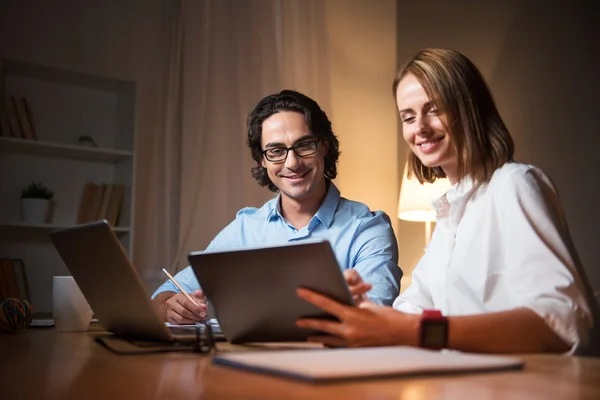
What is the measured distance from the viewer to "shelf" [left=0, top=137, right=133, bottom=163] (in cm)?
325

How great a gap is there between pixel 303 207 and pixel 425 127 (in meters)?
0.83

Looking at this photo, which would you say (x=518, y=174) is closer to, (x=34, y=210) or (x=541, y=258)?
(x=541, y=258)

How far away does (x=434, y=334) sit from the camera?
0.92 meters

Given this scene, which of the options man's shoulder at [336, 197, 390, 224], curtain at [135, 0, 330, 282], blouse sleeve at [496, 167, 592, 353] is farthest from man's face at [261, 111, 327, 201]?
curtain at [135, 0, 330, 282]

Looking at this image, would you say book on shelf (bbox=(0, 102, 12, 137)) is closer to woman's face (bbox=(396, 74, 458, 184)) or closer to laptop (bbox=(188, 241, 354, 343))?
woman's face (bbox=(396, 74, 458, 184))

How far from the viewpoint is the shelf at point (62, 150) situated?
10.7 ft

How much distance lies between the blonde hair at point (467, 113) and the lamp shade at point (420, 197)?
5.15 ft

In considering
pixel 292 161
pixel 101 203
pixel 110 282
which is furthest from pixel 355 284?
pixel 101 203

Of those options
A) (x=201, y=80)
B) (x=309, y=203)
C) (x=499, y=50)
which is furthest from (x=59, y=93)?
(x=499, y=50)

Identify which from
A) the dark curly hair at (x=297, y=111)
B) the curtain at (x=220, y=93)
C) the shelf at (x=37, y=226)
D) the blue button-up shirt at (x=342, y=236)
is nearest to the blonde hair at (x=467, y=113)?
the blue button-up shirt at (x=342, y=236)

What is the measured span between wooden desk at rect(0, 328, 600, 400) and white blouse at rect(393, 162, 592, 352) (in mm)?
131

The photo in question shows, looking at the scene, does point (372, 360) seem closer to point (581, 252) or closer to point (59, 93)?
point (581, 252)

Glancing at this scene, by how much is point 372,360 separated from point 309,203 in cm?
150

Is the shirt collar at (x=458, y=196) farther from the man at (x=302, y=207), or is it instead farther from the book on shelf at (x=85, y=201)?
the book on shelf at (x=85, y=201)
